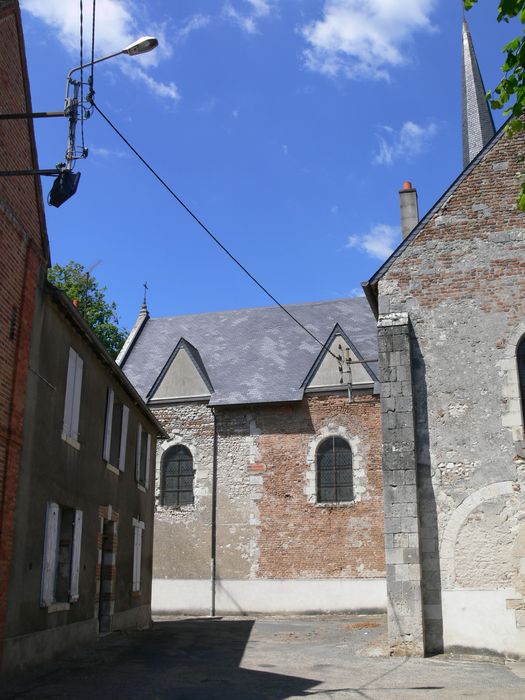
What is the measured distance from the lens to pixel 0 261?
8633mm

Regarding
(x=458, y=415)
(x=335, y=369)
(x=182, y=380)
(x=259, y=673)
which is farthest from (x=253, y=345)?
(x=259, y=673)

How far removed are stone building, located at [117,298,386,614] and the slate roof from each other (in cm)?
8

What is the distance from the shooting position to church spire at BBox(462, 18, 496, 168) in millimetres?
19852

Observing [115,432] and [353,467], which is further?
[353,467]

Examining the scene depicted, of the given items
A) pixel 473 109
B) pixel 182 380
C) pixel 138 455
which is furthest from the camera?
pixel 182 380

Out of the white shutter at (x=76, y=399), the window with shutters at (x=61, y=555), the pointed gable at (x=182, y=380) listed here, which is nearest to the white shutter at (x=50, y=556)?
the window with shutters at (x=61, y=555)

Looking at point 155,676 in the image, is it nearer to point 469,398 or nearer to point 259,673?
point 259,673

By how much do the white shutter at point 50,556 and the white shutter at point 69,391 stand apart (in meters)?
1.18

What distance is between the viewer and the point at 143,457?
53.1 ft

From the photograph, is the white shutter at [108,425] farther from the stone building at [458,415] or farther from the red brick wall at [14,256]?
the stone building at [458,415]

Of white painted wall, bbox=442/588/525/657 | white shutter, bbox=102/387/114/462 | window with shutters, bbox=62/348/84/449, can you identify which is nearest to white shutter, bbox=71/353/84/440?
window with shutters, bbox=62/348/84/449

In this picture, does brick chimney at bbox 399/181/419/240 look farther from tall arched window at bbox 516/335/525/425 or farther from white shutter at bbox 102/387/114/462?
white shutter at bbox 102/387/114/462

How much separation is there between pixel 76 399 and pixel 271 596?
10.5m

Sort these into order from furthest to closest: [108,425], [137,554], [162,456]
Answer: [162,456], [137,554], [108,425]
